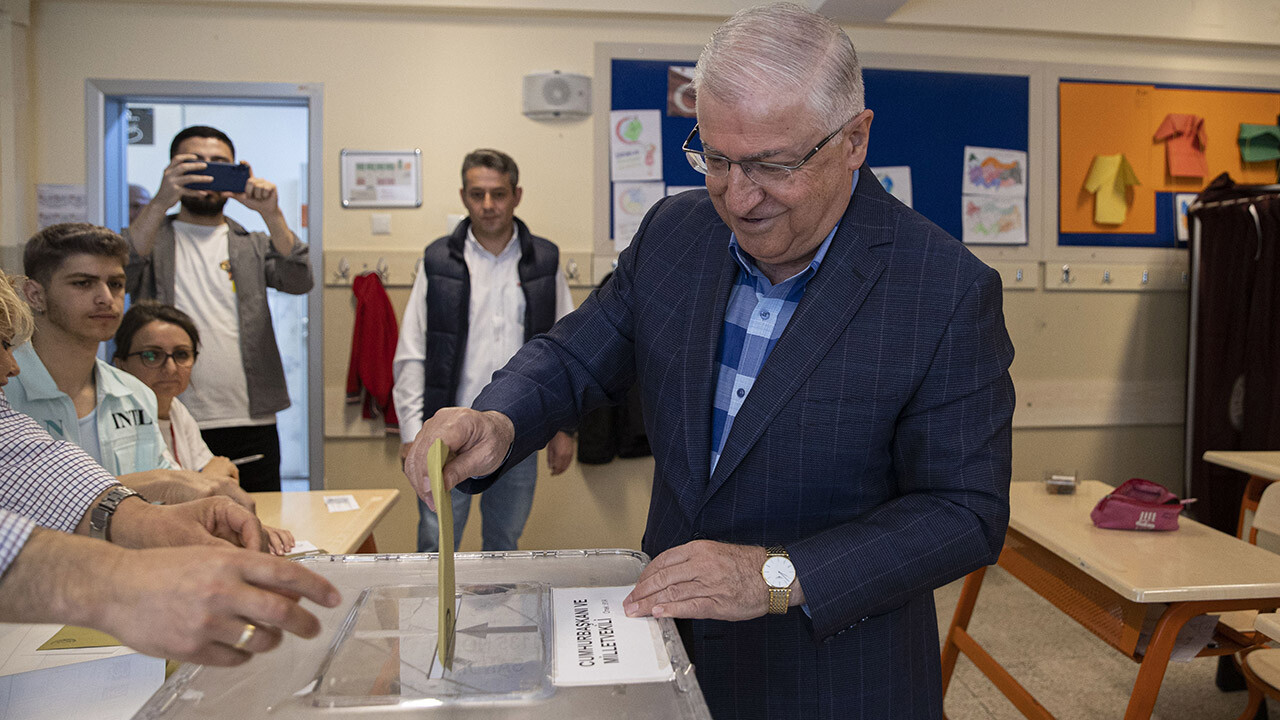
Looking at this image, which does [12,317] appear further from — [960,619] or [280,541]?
[960,619]

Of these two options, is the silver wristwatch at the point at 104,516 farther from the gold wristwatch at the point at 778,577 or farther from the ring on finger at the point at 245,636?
the gold wristwatch at the point at 778,577

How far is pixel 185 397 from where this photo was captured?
3088mm

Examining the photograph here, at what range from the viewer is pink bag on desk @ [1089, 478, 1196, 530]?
7.23 ft

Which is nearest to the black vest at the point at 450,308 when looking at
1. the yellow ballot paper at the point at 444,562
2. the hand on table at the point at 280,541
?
the hand on table at the point at 280,541

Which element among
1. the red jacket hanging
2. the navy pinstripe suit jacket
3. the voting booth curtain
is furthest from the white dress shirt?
the voting booth curtain

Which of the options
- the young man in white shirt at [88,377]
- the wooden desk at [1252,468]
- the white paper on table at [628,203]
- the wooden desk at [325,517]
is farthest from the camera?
the white paper on table at [628,203]

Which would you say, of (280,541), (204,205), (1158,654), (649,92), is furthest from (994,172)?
(280,541)

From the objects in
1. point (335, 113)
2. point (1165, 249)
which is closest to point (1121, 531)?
point (1165, 249)

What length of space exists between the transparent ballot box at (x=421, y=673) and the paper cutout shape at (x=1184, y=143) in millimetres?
4453

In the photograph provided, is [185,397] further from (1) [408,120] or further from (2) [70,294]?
(1) [408,120]

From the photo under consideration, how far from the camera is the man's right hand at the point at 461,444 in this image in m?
1.01

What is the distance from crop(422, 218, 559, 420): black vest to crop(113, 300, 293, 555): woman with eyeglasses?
2.86 feet

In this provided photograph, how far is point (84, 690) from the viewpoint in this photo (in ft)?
3.58

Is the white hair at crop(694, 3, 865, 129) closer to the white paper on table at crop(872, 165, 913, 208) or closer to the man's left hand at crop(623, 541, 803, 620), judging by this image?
the man's left hand at crop(623, 541, 803, 620)
